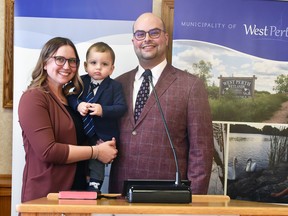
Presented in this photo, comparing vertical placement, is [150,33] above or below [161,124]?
above

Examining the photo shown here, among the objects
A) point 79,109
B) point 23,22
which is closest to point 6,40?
point 23,22

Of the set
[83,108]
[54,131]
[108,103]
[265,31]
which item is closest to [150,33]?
[108,103]

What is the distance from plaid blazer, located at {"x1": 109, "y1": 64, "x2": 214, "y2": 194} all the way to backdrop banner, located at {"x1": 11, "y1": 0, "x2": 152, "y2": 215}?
0.19 metres

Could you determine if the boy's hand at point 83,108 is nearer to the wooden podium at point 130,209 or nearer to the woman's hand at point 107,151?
the woman's hand at point 107,151

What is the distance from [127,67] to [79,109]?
1.32 feet

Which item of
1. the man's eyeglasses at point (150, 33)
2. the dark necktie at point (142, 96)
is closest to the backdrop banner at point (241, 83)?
the man's eyeglasses at point (150, 33)

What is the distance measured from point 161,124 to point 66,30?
2.73 feet

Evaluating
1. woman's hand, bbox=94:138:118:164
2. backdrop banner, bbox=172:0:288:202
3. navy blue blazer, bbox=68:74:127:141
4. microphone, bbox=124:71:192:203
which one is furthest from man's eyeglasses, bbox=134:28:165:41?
microphone, bbox=124:71:192:203

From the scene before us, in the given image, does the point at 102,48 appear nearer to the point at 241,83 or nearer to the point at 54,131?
the point at 54,131

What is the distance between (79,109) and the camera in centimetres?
277

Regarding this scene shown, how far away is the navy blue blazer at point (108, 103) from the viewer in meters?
2.82

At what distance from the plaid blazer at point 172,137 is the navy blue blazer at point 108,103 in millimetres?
39

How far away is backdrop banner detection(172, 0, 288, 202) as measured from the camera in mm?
2879

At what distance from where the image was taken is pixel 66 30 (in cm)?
287
